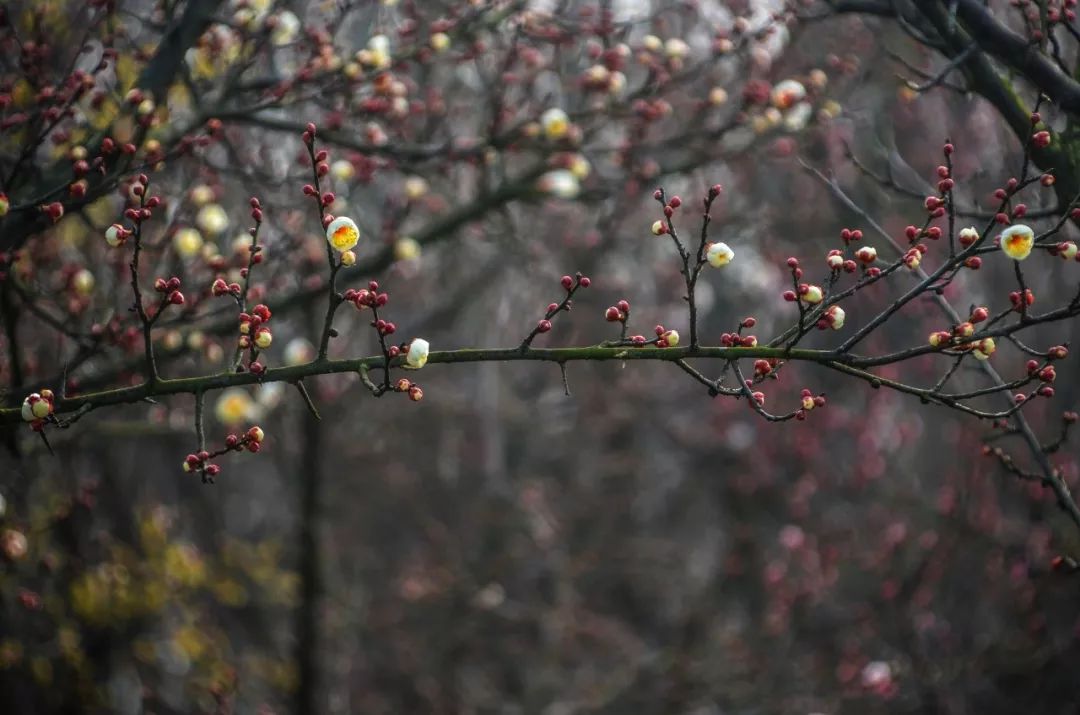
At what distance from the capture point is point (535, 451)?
566 inches

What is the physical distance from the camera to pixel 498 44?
6535mm

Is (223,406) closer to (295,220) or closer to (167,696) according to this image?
(295,220)

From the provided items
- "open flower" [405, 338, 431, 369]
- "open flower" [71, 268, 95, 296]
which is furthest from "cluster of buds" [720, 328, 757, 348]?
"open flower" [71, 268, 95, 296]

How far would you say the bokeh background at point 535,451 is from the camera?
581cm

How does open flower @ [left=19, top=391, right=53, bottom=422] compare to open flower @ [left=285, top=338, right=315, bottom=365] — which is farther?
open flower @ [left=285, top=338, right=315, bottom=365]

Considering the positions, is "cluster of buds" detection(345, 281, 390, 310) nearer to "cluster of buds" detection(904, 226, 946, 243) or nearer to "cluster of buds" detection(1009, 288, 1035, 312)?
"cluster of buds" detection(904, 226, 946, 243)

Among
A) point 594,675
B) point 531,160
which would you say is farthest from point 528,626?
point 531,160

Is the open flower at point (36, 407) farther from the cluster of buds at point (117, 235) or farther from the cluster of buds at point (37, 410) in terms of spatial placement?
the cluster of buds at point (117, 235)

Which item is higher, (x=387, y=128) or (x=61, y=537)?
(x=387, y=128)

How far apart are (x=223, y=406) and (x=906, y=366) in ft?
28.5

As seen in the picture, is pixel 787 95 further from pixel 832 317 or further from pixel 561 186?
pixel 832 317

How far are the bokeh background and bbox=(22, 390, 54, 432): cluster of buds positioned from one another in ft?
4.70

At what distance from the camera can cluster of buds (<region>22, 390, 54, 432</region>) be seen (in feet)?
9.21

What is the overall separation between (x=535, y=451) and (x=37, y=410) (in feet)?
38.5
